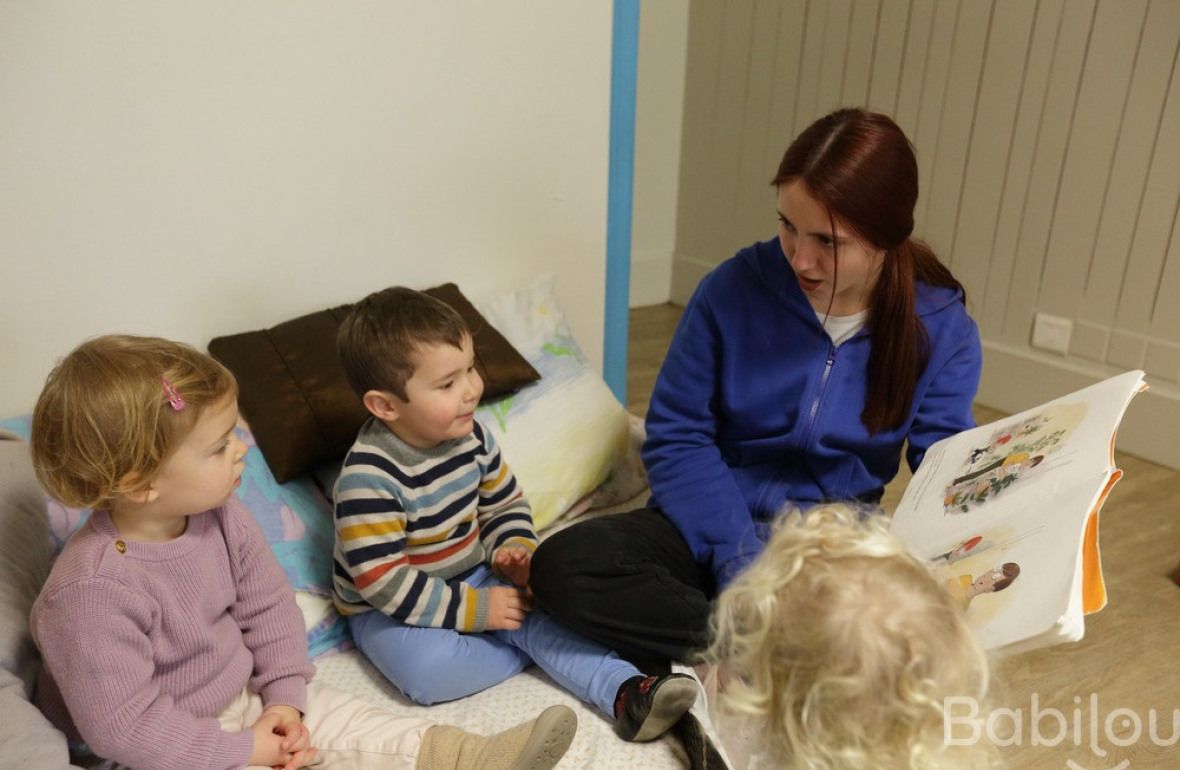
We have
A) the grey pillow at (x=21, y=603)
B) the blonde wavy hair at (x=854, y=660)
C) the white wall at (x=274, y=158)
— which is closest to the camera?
the blonde wavy hair at (x=854, y=660)

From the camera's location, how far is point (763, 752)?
811 millimetres

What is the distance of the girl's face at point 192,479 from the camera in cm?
103

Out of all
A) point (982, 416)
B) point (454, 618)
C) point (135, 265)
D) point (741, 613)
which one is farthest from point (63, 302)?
point (982, 416)

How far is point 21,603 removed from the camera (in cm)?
111

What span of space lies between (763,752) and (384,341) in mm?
688

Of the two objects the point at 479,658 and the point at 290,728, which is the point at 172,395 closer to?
the point at 290,728

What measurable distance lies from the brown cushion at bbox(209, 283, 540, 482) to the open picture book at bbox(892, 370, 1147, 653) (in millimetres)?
802

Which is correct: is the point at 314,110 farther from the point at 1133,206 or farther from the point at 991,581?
the point at 1133,206

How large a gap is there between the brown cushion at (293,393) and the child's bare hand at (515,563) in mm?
290

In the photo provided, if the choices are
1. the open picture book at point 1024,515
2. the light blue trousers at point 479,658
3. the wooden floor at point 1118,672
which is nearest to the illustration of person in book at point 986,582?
the open picture book at point 1024,515

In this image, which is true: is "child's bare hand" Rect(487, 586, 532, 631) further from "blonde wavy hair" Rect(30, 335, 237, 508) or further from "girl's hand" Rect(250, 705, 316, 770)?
"blonde wavy hair" Rect(30, 335, 237, 508)

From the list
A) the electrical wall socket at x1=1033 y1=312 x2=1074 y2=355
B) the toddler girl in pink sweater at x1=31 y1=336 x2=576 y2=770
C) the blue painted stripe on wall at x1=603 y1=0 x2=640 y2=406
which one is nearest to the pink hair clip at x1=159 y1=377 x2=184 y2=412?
the toddler girl in pink sweater at x1=31 y1=336 x2=576 y2=770

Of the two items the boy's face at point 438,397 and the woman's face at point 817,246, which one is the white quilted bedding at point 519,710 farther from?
the woman's face at point 817,246

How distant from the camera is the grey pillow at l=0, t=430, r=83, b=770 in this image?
0.97 m
